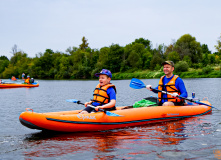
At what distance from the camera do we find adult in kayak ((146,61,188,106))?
7.26 metres

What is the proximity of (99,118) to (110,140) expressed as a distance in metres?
0.78

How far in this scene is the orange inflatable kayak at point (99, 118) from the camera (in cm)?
547

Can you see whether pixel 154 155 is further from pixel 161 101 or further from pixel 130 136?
pixel 161 101

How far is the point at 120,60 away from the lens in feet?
188

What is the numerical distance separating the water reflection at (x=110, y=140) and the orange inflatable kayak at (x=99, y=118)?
0.15 meters

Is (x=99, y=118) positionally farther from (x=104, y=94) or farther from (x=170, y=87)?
(x=170, y=87)

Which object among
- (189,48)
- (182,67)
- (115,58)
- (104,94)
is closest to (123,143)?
(104,94)

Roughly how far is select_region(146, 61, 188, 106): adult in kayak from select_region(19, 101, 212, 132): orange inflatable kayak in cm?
23

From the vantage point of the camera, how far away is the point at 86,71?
57562 mm

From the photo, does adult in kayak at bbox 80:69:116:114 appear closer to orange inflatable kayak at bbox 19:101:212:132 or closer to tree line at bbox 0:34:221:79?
orange inflatable kayak at bbox 19:101:212:132

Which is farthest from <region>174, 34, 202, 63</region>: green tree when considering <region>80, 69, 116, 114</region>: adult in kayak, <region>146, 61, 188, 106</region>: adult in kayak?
<region>80, 69, 116, 114</region>: adult in kayak

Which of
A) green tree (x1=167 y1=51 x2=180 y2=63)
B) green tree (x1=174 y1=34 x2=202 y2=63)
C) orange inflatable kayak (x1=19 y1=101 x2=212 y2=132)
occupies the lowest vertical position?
orange inflatable kayak (x1=19 y1=101 x2=212 y2=132)

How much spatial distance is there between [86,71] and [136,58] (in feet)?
35.9

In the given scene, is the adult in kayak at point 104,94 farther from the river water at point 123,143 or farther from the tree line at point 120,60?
the tree line at point 120,60
